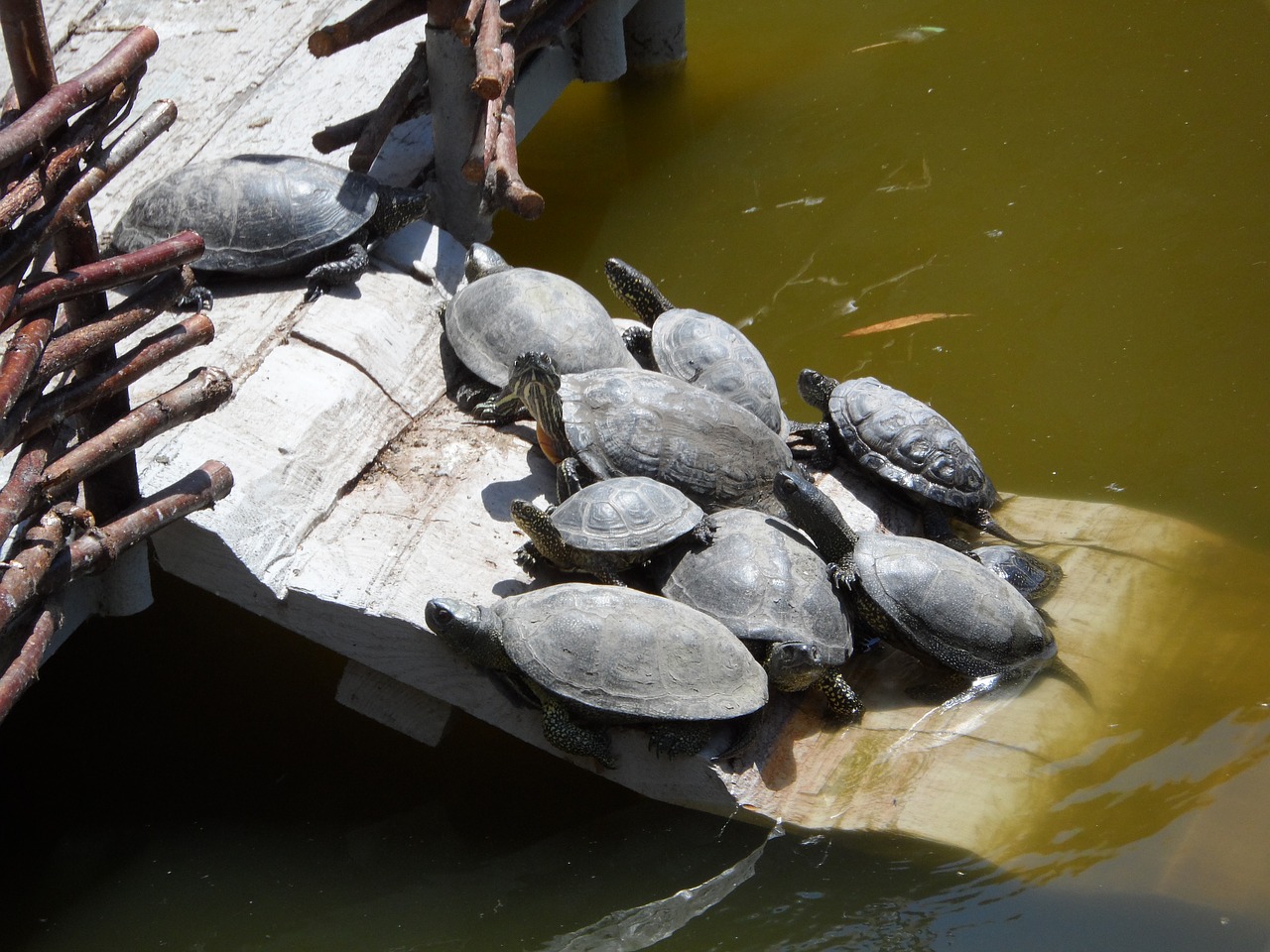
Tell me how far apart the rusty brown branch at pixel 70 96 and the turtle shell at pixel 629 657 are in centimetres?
161

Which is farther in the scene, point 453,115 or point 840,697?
point 453,115

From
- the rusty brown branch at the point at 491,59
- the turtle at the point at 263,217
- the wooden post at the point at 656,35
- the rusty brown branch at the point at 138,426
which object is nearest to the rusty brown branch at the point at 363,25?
the rusty brown branch at the point at 491,59

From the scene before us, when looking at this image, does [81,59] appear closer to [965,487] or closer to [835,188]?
[835,188]

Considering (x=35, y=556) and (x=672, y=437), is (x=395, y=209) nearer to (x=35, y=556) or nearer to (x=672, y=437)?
(x=672, y=437)

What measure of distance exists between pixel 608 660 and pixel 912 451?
5.37 feet

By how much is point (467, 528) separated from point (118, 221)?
2.02 m

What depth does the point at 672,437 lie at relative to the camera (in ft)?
12.2

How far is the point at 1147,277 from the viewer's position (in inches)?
204

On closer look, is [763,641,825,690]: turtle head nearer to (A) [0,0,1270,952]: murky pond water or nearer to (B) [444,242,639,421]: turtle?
(A) [0,0,1270,952]: murky pond water

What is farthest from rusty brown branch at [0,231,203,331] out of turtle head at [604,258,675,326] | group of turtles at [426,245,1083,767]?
turtle head at [604,258,675,326]

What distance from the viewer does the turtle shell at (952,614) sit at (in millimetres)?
3467

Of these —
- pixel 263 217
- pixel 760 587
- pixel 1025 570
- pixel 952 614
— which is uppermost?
pixel 263 217

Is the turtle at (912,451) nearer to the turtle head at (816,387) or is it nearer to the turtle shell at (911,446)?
the turtle shell at (911,446)

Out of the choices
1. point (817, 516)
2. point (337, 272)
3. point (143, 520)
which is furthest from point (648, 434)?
point (143, 520)
